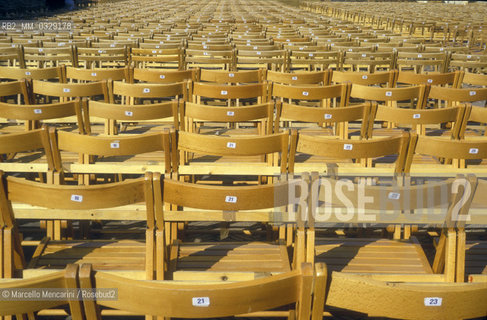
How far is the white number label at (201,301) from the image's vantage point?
1.56m

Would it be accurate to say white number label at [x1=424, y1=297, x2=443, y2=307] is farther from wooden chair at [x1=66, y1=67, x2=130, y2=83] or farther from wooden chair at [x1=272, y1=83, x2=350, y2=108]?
wooden chair at [x1=66, y1=67, x2=130, y2=83]

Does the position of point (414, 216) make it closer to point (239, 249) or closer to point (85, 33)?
point (239, 249)

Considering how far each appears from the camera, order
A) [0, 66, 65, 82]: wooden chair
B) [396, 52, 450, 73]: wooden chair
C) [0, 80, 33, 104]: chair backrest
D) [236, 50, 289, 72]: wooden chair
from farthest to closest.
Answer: [396, 52, 450, 73]: wooden chair → [236, 50, 289, 72]: wooden chair → [0, 66, 65, 82]: wooden chair → [0, 80, 33, 104]: chair backrest

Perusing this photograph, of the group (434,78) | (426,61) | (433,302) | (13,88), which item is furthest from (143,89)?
(426,61)

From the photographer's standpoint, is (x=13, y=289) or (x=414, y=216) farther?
(x=414, y=216)

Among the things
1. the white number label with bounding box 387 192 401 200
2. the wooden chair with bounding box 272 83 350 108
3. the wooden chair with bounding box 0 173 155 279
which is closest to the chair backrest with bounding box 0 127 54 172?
the wooden chair with bounding box 0 173 155 279

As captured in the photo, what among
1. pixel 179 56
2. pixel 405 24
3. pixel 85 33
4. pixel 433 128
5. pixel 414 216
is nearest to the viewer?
pixel 414 216

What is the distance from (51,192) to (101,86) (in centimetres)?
262

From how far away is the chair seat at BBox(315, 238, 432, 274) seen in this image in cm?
271

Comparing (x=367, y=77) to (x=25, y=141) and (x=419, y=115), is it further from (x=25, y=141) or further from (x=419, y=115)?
(x=25, y=141)

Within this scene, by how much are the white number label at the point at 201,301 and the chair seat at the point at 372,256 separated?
1305mm

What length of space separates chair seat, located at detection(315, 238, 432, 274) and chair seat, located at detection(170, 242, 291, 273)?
26 centimetres

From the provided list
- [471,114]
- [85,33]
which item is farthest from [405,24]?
[471,114]

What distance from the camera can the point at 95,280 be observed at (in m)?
1.57
